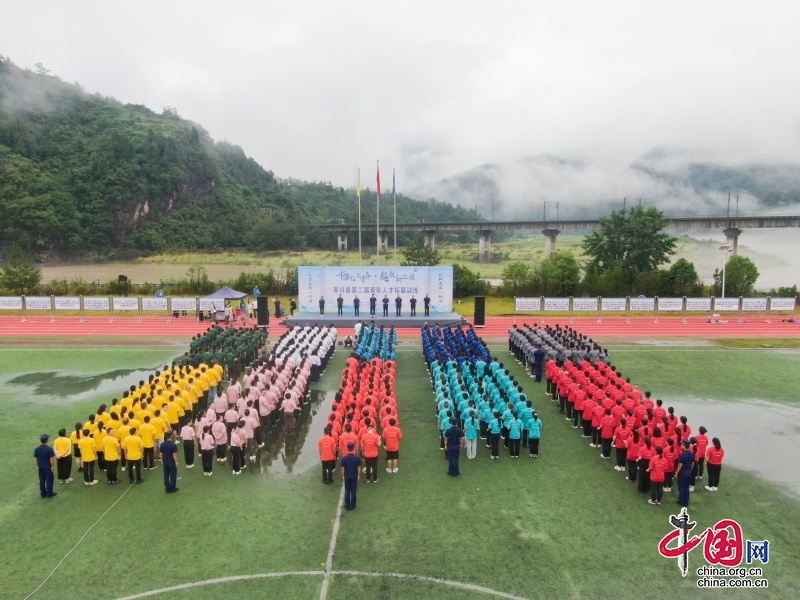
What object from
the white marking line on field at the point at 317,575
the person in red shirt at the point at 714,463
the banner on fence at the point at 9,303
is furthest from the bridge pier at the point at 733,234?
the white marking line on field at the point at 317,575

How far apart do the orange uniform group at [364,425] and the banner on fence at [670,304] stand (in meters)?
20.3

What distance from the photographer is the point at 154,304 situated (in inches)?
1101

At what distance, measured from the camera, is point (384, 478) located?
9211 millimetres

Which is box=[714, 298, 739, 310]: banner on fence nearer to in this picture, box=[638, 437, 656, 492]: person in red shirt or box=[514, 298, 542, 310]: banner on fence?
box=[514, 298, 542, 310]: banner on fence

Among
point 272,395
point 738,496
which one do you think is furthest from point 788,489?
point 272,395

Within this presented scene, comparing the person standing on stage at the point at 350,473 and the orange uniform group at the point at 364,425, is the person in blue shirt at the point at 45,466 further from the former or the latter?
the person standing on stage at the point at 350,473

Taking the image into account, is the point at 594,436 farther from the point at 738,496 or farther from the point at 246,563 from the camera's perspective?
the point at 246,563

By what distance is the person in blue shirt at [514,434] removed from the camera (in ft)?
32.6

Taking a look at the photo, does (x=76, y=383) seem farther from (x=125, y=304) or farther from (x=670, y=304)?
(x=670, y=304)

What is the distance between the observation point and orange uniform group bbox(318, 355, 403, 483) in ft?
29.0

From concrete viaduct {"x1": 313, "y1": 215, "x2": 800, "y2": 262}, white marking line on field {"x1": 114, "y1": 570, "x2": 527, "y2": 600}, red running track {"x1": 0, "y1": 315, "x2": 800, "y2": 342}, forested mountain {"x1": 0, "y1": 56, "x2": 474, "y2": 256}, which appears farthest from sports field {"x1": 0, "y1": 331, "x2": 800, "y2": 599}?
forested mountain {"x1": 0, "y1": 56, "x2": 474, "y2": 256}

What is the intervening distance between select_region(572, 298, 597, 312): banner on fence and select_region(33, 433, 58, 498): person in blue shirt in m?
23.9

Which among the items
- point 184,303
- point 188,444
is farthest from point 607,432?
point 184,303

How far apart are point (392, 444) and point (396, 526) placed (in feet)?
5.65
